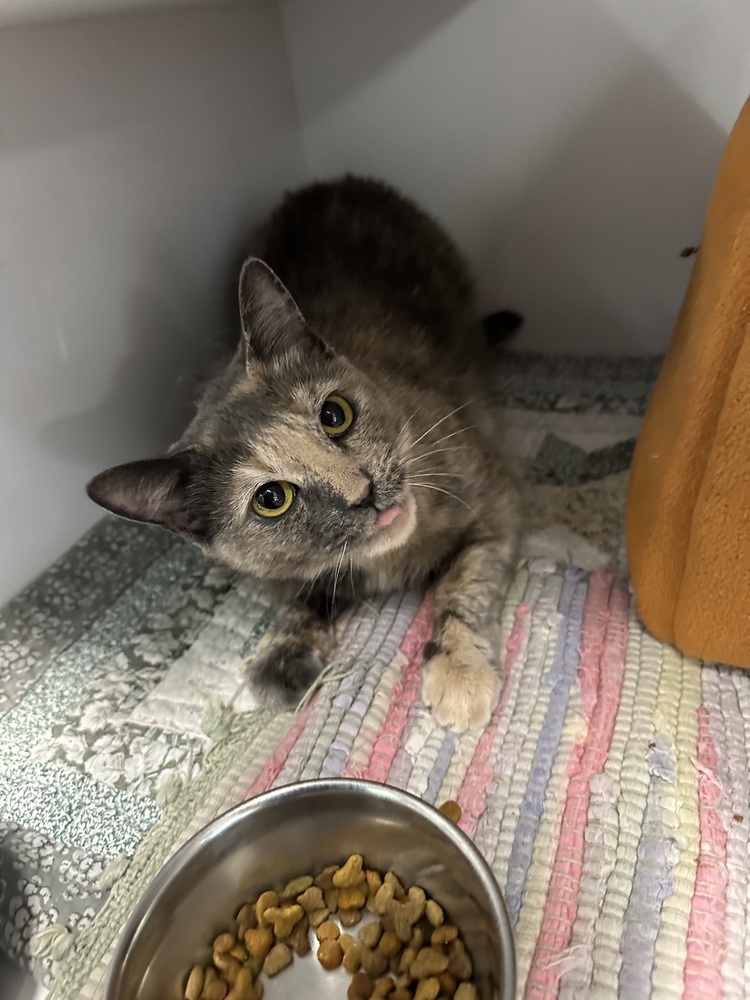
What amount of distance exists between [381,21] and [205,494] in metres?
1.15

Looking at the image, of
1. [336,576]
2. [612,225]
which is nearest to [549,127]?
[612,225]

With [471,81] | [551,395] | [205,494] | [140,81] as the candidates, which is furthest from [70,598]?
[471,81]

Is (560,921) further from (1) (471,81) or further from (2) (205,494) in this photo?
(1) (471,81)

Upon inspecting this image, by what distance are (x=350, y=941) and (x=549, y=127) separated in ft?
4.98

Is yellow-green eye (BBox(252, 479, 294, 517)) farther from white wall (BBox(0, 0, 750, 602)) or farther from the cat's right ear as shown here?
white wall (BBox(0, 0, 750, 602))

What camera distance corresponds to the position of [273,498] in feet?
3.46

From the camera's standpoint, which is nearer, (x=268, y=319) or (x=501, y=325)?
(x=268, y=319)

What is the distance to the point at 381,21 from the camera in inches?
62.9

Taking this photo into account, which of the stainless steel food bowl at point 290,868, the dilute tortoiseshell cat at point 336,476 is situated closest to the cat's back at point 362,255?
the dilute tortoiseshell cat at point 336,476

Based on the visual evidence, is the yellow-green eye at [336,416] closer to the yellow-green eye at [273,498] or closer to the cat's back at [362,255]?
the yellow-green eye at [273,498]

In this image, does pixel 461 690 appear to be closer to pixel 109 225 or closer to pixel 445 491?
pixel 445 491

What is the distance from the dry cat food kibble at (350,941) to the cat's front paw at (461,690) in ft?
0.75

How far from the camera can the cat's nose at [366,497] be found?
1017 millimetres

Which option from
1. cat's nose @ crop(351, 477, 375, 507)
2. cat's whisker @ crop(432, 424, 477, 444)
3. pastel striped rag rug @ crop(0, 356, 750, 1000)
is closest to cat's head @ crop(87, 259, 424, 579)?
cat's nose @ crop(351, 477, 375, 507)
